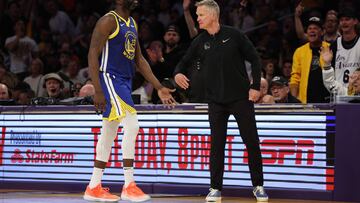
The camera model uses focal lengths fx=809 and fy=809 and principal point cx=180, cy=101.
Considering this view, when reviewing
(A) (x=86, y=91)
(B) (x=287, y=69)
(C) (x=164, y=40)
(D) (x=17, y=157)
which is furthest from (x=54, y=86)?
(B) (x=287, y=69)

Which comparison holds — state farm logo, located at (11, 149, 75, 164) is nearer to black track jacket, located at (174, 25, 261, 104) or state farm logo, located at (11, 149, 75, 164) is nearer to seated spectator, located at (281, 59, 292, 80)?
black track jacket, located at (174, 25, 261, 104)

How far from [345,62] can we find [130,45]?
3045 millimetres

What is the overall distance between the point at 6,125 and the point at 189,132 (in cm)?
254

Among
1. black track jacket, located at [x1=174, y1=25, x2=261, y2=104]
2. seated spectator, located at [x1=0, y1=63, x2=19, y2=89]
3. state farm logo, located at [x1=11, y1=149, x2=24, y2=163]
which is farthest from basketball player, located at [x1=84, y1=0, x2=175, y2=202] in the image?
seated spectator, located at [x1=0, y1=63, x2=19, y2=89]

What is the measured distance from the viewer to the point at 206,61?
8797 millimetres

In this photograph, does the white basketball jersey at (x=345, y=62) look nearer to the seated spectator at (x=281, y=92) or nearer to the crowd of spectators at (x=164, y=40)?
the crowd of spectators at (x=164, y=40)

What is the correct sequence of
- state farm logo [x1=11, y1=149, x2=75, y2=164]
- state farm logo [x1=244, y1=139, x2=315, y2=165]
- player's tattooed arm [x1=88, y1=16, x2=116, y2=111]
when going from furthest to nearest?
state farm logo [x1=11, y1=149, x2=75, y2=164], state farm logo [x1=244, y1=139, x2=315, y2=165], player's tattooed arm [x1=88, y1=16, x2=116, y2=111]

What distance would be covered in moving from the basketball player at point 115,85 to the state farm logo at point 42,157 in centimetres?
191

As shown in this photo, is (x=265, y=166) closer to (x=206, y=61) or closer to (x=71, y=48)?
(x=206, y=61)

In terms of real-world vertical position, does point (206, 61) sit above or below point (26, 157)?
above

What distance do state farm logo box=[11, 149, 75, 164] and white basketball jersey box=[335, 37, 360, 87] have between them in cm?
350

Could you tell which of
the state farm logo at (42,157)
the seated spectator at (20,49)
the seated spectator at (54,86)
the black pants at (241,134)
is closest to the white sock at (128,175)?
the black pants at (241,134)

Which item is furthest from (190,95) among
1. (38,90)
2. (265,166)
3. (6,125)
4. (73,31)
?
(73,31)

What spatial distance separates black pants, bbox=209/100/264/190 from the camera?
339 inches
